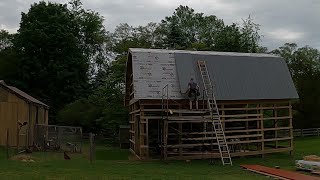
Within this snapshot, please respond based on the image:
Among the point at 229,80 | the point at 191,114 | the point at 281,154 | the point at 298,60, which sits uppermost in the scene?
the point at 298,60

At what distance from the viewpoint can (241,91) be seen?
2741 cm

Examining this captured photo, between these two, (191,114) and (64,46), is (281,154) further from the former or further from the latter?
(64,46)

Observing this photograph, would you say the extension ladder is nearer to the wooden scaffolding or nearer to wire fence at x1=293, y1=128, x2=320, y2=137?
the wooden scaffolding

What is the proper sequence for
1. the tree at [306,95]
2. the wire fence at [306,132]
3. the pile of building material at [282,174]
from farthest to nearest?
the tree at [306,95], the wire fence at [306,132], the pile of building material at [282,174]

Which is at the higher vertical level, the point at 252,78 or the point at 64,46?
the point at 64,46

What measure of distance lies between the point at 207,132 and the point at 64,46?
3565cm

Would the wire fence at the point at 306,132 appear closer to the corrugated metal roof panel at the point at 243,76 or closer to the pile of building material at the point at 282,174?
the corrugated metal roof panel at the point at 243,76

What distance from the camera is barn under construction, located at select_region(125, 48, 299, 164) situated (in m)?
25.4

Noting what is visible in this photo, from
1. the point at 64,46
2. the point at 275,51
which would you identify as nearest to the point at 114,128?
the point at 64,46

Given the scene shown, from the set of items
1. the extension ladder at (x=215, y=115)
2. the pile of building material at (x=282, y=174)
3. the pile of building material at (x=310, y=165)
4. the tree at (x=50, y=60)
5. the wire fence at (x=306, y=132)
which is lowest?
the pile of building material at (x=282, y=174)

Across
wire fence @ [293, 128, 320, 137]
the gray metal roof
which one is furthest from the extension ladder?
wire fence @ [293, 128, 320, 137]

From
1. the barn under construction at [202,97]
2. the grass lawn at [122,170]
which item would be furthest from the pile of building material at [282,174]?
the barn under construction at [202,97]

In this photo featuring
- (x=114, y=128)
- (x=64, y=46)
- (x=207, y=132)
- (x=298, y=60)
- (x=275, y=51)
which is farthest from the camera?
(x=275, y=51)

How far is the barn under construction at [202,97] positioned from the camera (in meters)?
25.4
